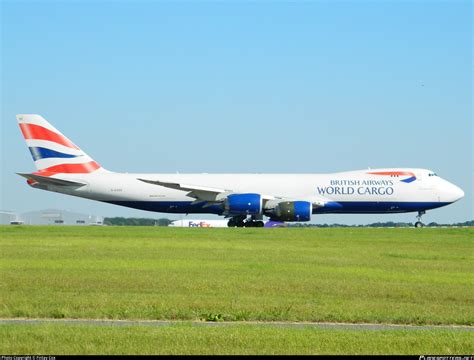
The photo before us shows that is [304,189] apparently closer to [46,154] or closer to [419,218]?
[419,218]

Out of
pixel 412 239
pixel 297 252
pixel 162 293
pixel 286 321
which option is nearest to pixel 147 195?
pixel 412 239

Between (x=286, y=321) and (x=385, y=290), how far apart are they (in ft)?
17.2

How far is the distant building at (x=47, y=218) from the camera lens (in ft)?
297

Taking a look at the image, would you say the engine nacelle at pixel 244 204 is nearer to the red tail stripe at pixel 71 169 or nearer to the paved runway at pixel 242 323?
the red tail stripe at pixel 71 169

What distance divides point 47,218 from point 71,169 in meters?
38.9

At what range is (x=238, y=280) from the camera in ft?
71.4

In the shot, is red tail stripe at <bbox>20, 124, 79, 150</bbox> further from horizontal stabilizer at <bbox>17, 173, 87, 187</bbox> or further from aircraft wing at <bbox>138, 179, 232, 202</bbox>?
aircraft wing at <bbox>138, 179, 232, 202</bbox>

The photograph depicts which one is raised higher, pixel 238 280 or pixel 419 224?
pixel 419 224

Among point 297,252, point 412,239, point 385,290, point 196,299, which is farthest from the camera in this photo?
point 412,239

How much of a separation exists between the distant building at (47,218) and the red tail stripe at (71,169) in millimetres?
Result: 33029

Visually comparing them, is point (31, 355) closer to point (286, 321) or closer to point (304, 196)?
point (286, 321)

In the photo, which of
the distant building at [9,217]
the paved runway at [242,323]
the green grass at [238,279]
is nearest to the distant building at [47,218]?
the distant building at [9,217]

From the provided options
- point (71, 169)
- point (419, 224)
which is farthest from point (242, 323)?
point (71, 169)

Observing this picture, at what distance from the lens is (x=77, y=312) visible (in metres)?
16.5
